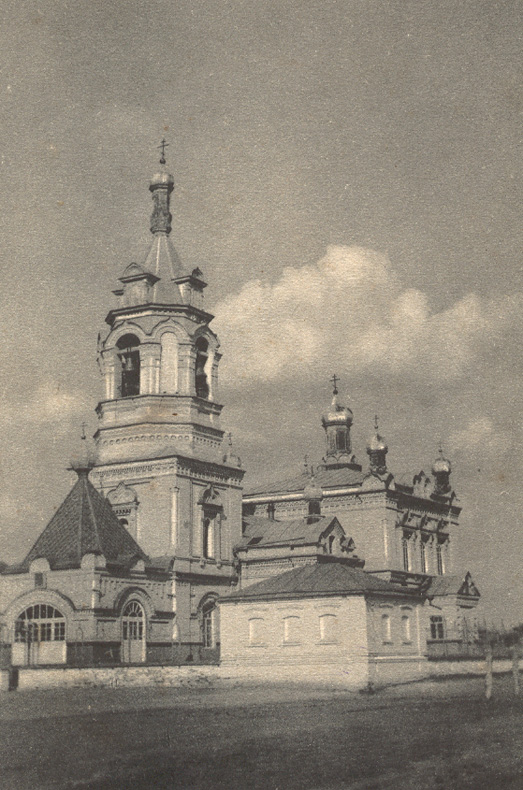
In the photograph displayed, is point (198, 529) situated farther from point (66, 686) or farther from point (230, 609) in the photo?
point (66, 686)

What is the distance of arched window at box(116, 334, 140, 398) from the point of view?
35.0 meters

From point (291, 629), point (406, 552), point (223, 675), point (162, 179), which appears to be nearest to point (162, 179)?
point (162, 179)

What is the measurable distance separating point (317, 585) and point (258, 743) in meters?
14.0

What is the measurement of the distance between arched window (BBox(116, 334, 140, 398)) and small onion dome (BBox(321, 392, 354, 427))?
15.1 metres

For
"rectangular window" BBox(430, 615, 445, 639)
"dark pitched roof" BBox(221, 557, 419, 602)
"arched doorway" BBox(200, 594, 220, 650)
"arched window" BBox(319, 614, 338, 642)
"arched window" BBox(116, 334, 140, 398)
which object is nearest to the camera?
"arched window" BBox(319, 614, 338, 642)

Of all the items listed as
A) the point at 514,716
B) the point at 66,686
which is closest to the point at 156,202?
the point at 66,686

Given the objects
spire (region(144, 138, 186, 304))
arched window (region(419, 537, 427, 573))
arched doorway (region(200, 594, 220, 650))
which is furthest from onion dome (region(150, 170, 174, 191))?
arched window (region(419, 537, 427, 573))

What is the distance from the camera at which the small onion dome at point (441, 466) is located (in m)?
46.4

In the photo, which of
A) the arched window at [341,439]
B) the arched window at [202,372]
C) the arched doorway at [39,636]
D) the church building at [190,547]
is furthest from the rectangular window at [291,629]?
the arched window at [341,439]

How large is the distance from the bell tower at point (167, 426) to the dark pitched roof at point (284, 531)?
109 cm

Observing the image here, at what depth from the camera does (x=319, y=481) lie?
43.1m

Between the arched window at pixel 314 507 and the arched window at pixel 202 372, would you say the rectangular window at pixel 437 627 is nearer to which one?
the arched window at pixel 314 507

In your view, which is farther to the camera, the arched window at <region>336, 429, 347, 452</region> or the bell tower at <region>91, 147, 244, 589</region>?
the arched window at <region>336, 429, 347, 452</region>

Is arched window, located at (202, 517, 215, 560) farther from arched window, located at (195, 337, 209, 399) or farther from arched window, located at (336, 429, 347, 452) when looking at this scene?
arched window, located at (336, 429, 347, 452)
